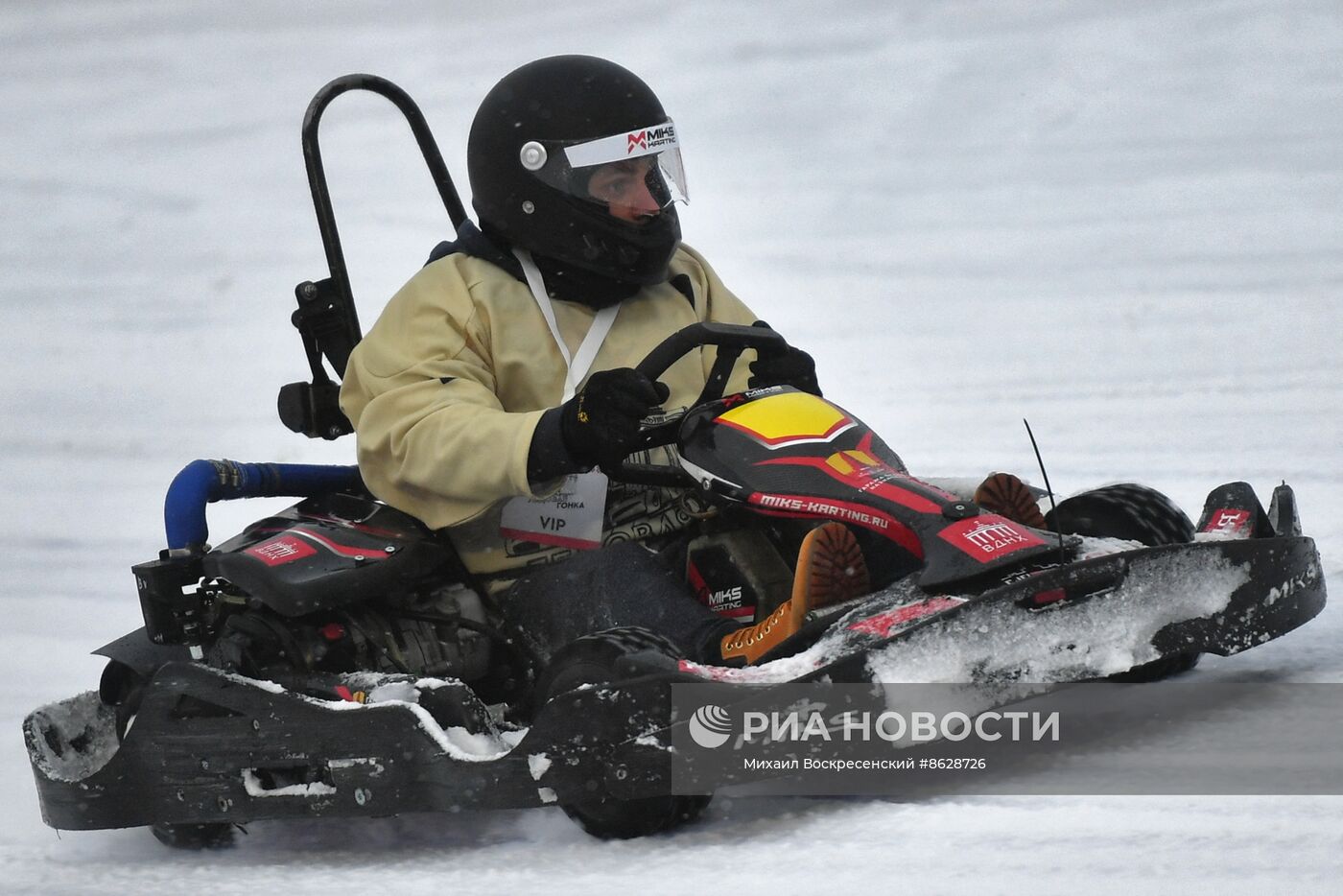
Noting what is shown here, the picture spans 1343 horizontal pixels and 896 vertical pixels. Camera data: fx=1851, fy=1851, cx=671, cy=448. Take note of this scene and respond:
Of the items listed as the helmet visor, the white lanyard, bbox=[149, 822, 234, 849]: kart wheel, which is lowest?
bbox=[149, 822, 234, 849]: kart wheel

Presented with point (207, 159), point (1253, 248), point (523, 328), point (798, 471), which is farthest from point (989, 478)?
point (207, 159)

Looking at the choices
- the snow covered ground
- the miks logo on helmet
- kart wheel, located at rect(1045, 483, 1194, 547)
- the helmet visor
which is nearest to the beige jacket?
the helmet visor

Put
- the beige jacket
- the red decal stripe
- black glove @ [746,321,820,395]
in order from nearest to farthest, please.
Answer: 1. the red decal stripe
2. the beige jacket
3. black glove @ [746,321,820,395]

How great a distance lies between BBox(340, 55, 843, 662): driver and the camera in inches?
138

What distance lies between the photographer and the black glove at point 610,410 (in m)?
3.23

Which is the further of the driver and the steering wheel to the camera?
A: the driver

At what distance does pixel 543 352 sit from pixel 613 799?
1.12 metres

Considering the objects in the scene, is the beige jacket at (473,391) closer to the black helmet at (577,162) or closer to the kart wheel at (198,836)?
the black helmet at (577,162)

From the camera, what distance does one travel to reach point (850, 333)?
25.0 feet

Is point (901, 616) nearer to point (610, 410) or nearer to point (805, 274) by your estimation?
point (610, 410)

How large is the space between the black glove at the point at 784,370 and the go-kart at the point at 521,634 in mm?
175

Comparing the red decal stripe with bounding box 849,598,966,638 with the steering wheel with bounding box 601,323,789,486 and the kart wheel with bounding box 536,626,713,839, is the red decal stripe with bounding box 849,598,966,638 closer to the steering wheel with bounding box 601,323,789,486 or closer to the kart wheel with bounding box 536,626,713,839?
the kart wheel with bounding box 536,626,713,839

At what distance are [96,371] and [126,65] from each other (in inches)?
144

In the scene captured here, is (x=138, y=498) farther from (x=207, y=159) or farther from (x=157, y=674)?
(x=207, y=159)
